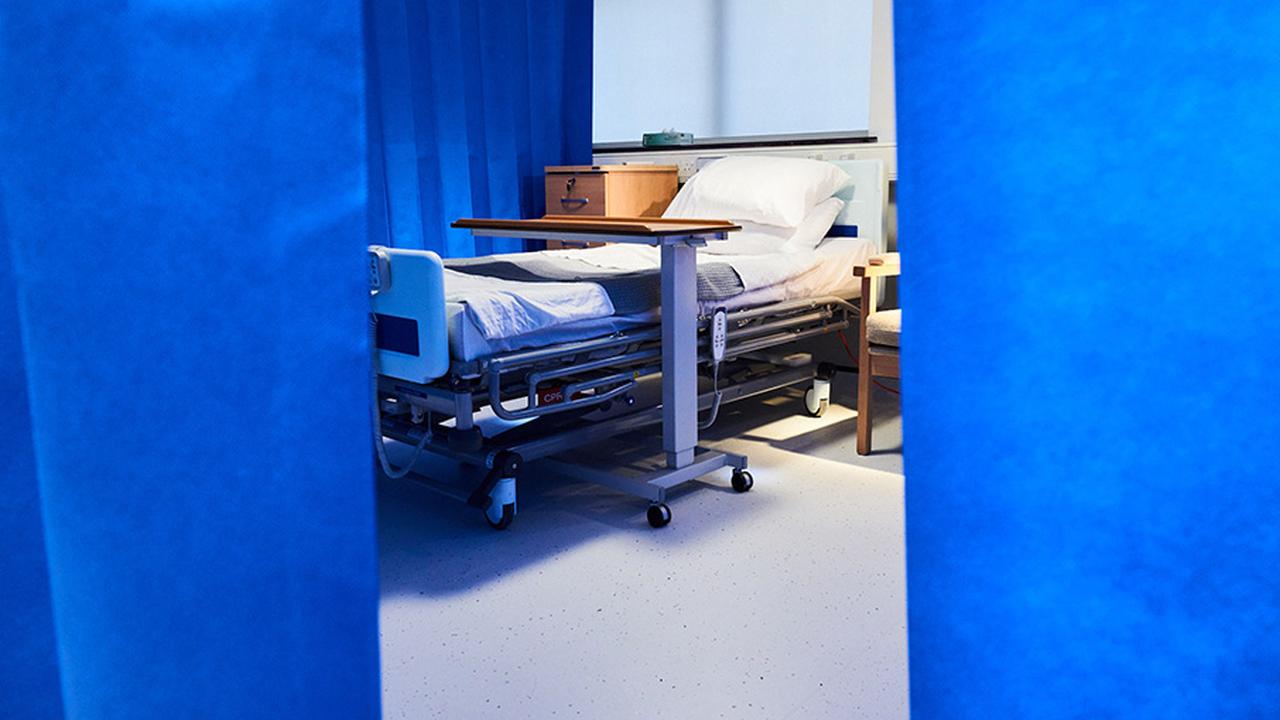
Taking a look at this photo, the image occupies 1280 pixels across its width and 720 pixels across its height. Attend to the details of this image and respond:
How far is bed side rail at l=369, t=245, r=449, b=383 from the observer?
103 inches

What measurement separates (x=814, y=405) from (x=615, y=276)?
1.38 meters

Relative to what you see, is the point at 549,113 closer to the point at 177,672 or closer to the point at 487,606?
the point at 487,606

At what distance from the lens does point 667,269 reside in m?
3.03

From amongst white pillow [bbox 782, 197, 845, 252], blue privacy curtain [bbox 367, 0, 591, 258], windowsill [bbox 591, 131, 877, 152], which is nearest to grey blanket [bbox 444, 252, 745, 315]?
white pillow [bbox 782, 197, 845, 252]

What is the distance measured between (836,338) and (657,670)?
2.97 m

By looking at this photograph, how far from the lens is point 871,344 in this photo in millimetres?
3578

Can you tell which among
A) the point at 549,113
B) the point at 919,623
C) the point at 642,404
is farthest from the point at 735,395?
the point at 919,623

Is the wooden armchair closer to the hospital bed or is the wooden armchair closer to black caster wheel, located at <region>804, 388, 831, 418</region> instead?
the hospital bed

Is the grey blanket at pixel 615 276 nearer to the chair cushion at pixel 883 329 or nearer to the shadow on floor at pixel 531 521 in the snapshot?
the chair cushion at pixel 883 329

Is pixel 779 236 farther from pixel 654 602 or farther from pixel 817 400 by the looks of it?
pixel 654 602

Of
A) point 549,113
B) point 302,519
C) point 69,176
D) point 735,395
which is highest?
point 549,113

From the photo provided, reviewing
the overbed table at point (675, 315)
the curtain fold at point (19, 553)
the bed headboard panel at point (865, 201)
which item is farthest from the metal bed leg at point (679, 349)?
the curtain fold at point (19, 553)

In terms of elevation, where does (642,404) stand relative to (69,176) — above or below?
below

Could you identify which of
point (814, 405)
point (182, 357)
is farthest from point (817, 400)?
point (182, 357)
